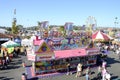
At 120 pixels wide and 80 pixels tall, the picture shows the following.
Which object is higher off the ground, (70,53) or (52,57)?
(70,53)

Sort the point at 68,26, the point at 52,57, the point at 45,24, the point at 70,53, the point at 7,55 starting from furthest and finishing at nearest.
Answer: the point at 7,55 → the point at 68,26 → the point at 45,24 → the point at 70,53 → the point at 52,57

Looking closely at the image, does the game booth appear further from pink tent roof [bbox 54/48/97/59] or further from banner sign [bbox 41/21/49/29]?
banner sign [bbox 41/21/49/29]

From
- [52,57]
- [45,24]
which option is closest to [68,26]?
[45,24]

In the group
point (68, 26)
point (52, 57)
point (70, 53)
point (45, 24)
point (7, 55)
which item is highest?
point (45, 24)

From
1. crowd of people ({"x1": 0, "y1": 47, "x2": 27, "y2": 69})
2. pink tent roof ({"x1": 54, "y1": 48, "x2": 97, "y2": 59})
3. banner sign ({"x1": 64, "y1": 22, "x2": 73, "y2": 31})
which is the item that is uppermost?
banner sign ({"x1": 64, "y1": 22, "x2": 73, "y2": 31})

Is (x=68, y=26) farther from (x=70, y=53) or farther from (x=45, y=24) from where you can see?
(x=70, y=53)

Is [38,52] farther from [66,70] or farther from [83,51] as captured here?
[83,51]

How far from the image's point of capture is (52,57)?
20.8 meters

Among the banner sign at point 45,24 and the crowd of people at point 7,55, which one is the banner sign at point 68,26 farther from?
the crowd of people at point 7,55

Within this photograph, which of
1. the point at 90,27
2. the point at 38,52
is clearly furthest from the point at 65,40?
the point at 90,27

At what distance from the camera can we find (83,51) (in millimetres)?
23812

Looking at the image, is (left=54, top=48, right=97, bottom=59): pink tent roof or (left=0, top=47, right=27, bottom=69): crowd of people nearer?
(left=54, top=48, right=97, bottom=59): pink tent roof

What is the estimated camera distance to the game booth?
20.2 metres

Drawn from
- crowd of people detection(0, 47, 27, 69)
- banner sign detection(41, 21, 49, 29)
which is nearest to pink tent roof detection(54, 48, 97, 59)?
banner sign detection(41, 21, 49, 29)
